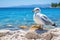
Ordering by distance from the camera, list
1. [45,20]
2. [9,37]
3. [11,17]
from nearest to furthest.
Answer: [9,37]
[45,20]
[11,17]

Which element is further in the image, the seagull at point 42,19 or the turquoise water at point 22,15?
the turquoise water at point 22,15

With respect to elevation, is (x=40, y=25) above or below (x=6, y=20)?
above

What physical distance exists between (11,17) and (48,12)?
751mm

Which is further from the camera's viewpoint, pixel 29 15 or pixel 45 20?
pixel 29 15

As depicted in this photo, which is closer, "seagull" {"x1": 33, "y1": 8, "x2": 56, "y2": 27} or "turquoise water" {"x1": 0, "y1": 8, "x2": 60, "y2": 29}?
"seagull" {"x1": 33, "y1": 8, "x2": 56, "y2": 27}

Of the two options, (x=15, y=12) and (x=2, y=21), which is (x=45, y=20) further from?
(x=15, y=12)

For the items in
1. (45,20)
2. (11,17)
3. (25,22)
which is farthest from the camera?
(11,17)

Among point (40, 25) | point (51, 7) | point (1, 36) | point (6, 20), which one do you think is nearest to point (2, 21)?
point (6, 20)

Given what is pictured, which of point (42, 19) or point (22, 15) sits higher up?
point (42, 19)

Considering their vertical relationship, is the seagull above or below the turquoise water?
above

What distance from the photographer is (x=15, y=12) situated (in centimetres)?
410

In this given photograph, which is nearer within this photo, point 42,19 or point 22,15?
point 42,19

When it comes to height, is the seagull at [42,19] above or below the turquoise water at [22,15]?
above

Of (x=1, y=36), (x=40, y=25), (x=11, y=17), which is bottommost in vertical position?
(x=11, y=17)
